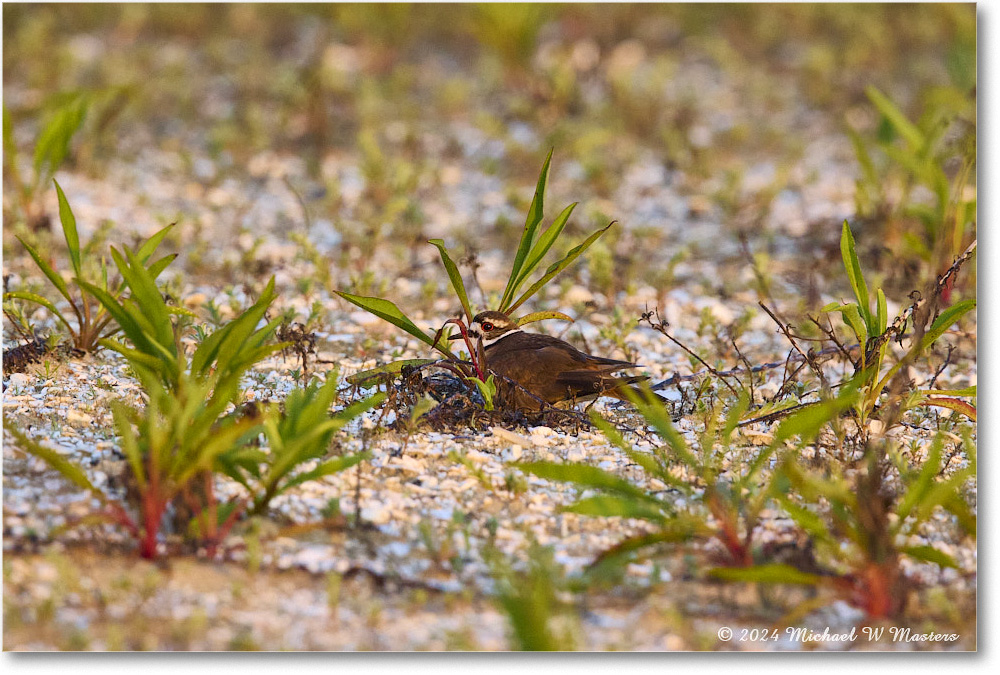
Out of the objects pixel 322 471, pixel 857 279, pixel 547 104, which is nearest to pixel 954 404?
pixel 857 279

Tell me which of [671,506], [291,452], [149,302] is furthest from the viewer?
[671,506]

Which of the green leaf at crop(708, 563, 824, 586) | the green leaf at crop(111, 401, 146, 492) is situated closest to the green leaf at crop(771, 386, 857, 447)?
the green leaf at crop(708, 563, 824, 586)

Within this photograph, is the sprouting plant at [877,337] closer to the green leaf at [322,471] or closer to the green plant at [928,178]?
the green plant at [928,178]

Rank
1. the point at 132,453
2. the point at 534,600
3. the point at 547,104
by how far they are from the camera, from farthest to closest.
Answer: the point at 547,104
the point at 132,453
the point at 534,600

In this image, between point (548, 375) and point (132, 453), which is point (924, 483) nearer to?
point (548, 375)

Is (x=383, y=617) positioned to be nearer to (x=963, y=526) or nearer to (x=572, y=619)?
(x=572, y=619)

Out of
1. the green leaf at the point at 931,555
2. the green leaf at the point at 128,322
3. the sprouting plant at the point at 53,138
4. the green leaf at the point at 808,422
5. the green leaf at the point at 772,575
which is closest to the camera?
the green leaf at the point at 772,575

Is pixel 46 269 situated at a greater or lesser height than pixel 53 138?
lesser

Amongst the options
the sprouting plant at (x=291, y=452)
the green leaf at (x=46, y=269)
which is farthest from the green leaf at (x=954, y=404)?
the green leaf at (x=46, y=269)
